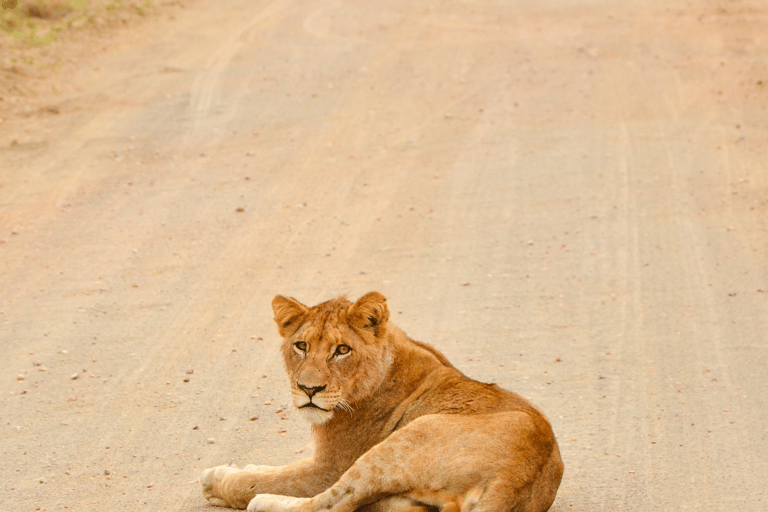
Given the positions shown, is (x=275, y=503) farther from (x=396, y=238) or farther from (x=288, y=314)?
(x=396, y=238)

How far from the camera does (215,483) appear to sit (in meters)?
5.18

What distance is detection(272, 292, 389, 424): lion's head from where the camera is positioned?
4875mm

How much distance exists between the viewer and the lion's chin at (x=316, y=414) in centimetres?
493

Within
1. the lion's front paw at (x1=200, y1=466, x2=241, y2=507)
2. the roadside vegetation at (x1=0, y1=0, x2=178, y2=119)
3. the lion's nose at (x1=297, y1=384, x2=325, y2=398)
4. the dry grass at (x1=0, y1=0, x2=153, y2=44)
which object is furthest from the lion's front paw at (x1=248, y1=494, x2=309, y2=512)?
the dry grass at (x1=0, y1=0, x2=153, y2=44)

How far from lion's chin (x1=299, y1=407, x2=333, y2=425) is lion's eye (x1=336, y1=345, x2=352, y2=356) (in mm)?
295

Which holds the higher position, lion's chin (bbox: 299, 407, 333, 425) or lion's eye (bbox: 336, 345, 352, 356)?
lion's eye (bbox: 336, 345, 352, 356)

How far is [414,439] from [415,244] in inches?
202

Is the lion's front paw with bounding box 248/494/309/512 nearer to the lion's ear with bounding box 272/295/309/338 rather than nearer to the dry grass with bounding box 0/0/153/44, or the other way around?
the lion's ear with bounding box 272/295/309/338

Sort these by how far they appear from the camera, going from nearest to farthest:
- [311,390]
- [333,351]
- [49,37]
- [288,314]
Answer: [311,390]
[333,351]
[288,314]
[49,37]

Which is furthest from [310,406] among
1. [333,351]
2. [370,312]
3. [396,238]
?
[396,238]

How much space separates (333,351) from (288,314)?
0.33 m

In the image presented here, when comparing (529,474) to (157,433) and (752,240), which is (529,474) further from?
(752,240)

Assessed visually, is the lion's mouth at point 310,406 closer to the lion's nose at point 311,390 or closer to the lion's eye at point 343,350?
the lion's nose at point 311,390

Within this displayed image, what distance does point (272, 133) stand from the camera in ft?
41.4
